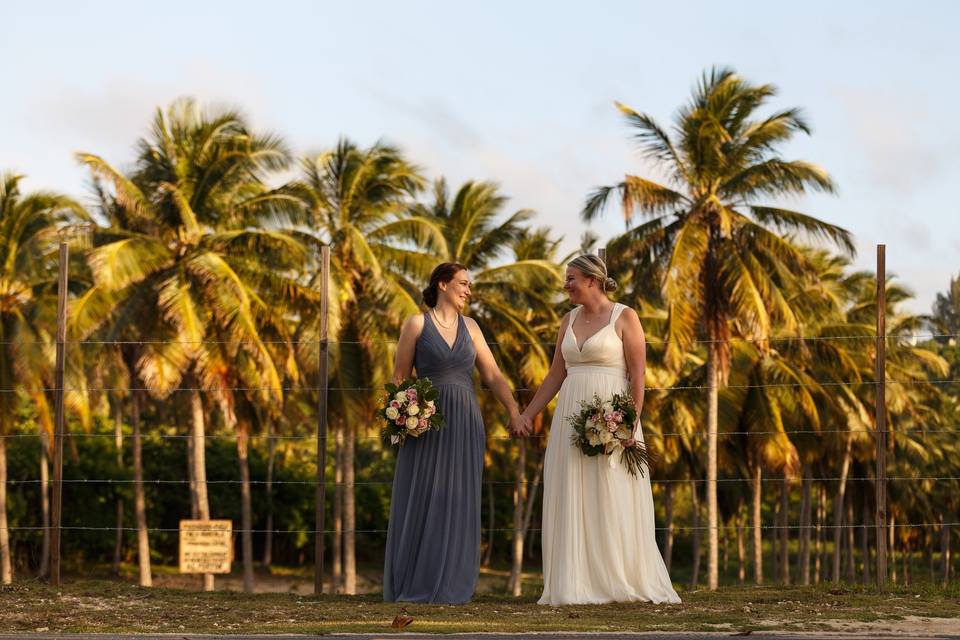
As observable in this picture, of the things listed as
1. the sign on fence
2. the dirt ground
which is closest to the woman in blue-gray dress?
the dirt ground

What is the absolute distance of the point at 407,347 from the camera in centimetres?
848

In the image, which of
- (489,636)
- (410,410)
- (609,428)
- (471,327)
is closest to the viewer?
(489,636)

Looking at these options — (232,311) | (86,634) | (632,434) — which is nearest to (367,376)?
(232,311)

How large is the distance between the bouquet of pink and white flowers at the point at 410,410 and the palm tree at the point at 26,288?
20425 millimetres

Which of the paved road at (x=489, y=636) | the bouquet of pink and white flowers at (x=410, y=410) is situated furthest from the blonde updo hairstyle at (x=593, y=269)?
the paved road at (x=489, y=636)

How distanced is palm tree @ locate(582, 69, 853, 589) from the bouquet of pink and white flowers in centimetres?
1746

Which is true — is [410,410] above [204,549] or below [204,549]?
above

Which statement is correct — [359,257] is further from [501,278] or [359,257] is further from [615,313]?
[615,313]

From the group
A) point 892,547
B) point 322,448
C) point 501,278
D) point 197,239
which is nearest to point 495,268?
point 501,278

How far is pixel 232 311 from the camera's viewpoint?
25.2 meters

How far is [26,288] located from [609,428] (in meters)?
24.0

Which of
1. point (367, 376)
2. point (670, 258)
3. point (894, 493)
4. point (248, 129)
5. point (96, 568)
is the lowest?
point (96, 568)

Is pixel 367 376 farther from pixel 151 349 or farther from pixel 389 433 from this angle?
pixel 389 433

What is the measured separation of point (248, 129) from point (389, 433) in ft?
67.5
